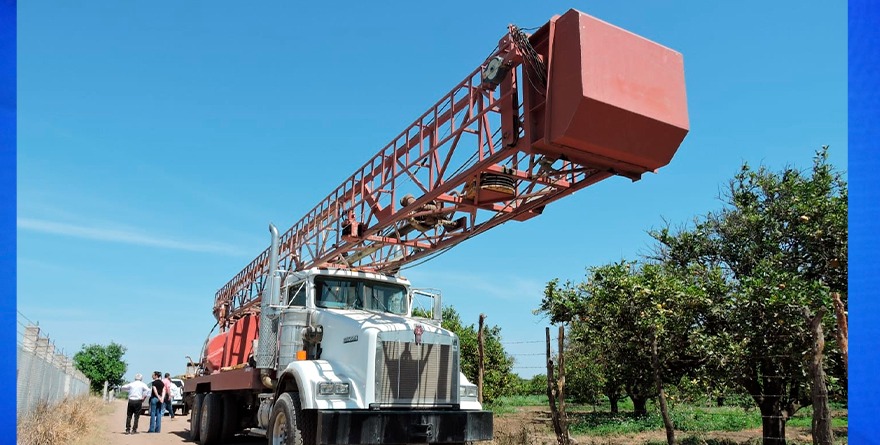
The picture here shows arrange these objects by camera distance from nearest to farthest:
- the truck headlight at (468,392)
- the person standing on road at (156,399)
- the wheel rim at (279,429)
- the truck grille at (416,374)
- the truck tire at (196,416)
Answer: the truck grille at (416,374) → the wheel rim at (279,429) → the truck headlight at (468,392) → the truck tire at (196,416) → the person standing on road at (156,399)

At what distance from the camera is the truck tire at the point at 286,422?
28.3 feet

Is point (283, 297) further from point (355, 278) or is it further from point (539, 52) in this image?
point (539, 52)

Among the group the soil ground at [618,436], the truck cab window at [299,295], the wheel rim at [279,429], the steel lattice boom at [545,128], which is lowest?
the soil ground at [618,436]

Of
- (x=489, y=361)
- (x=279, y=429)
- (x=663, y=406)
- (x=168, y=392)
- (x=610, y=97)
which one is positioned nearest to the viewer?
(x=610, y=97)

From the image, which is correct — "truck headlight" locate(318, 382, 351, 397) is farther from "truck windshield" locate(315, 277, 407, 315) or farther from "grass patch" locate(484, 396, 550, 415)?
"grass patch" locate(484, 396, 550, 415)

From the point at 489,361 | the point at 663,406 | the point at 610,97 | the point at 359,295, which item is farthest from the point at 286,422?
the point at 489,361

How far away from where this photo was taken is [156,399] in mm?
17203

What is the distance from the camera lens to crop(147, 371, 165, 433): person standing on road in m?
17.1

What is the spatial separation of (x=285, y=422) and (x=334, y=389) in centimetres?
91

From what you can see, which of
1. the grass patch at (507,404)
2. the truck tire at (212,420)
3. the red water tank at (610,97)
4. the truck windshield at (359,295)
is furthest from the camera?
the grass patch at (507,404)

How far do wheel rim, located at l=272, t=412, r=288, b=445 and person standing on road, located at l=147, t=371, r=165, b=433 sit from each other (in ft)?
30.6

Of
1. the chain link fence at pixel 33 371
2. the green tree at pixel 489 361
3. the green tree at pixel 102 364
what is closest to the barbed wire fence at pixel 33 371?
the chain link fence at pixel 33 371

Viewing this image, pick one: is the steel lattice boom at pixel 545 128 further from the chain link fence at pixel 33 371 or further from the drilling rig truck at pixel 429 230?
the chain link fence at pixel 33 371

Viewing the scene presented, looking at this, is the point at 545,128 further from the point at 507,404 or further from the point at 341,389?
the point at 507,404
